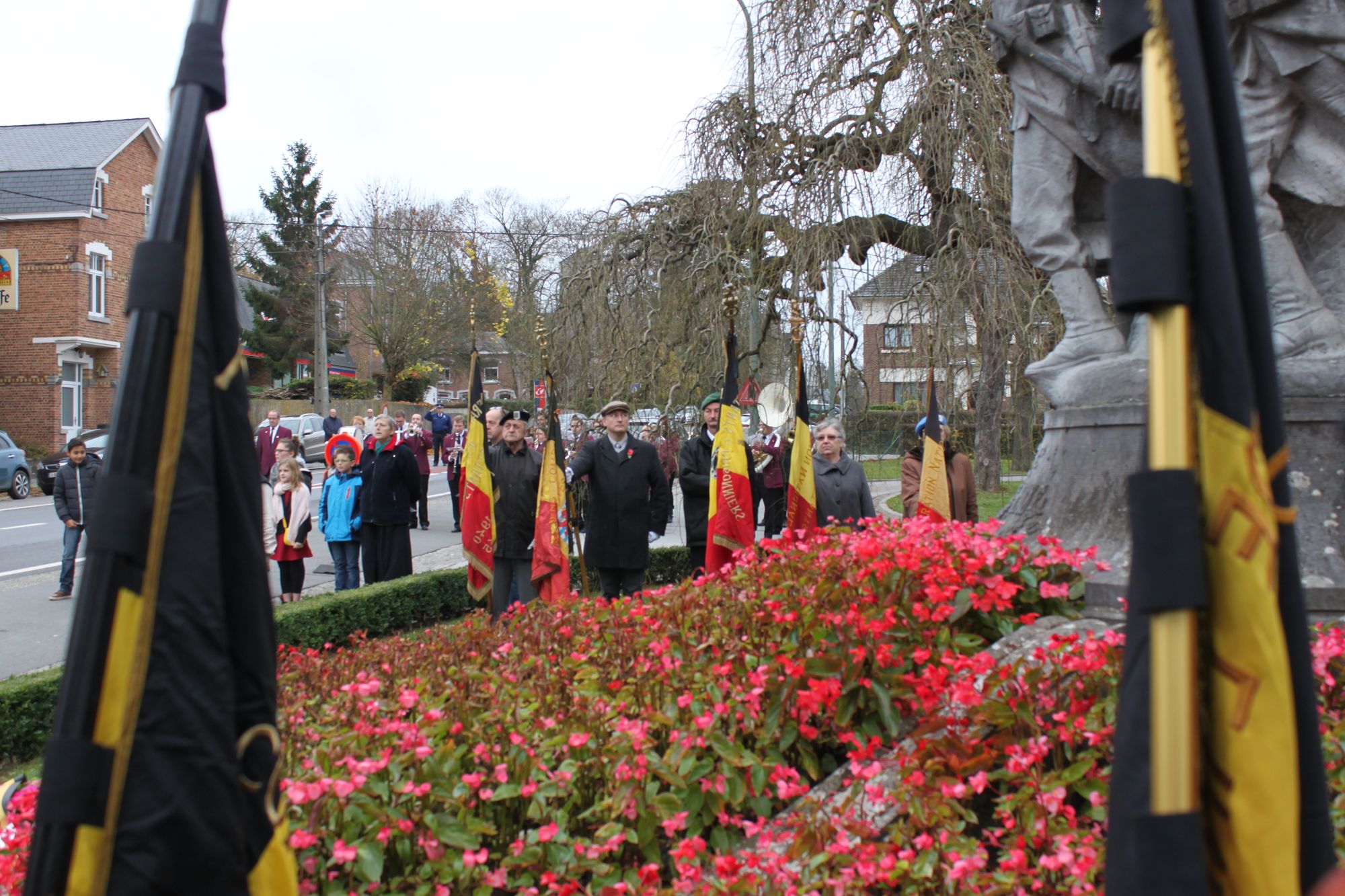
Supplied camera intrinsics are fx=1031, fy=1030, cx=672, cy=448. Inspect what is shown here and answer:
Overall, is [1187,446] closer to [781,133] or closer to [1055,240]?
[1055,240]

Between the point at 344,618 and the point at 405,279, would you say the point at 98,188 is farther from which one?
the point at 344,618

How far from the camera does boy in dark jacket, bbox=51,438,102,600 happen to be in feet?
35.7

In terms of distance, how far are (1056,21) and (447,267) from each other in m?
39.7

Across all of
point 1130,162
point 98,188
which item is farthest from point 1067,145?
point 98,188

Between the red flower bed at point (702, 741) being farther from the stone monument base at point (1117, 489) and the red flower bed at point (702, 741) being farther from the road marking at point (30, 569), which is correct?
the road marking at point (30, 569)

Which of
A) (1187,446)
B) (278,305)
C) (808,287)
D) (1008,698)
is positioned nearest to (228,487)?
(1187,446)

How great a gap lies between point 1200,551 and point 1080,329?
15.1 feet

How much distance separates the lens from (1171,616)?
116cm

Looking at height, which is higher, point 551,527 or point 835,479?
point 835,479

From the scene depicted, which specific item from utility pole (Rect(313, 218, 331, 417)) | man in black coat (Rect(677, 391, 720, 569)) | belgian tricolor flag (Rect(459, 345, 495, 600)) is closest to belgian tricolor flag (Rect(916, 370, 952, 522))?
man in black coat (Rect(677, 391, 720, 569))

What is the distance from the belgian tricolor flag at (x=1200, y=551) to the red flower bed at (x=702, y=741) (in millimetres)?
1435

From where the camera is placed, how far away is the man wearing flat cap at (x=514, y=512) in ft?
27.8

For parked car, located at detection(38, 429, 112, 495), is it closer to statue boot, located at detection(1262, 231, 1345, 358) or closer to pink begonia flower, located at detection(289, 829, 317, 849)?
pink begonia flower, located at detection(289, 829, 317, 849)

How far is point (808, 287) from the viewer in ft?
36.0
